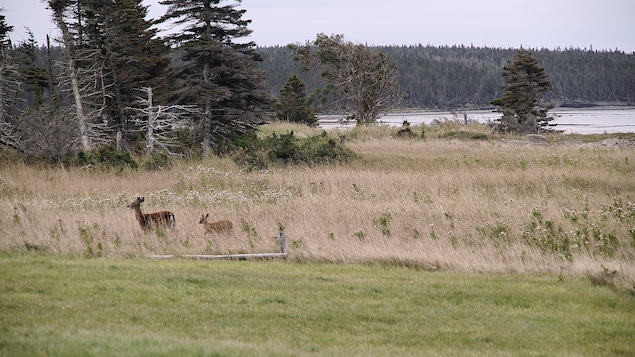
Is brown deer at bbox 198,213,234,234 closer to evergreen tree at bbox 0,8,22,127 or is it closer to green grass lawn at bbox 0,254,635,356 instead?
green grass lawn at bbox 0,254,635,356

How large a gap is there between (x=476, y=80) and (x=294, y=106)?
78234 millimetres

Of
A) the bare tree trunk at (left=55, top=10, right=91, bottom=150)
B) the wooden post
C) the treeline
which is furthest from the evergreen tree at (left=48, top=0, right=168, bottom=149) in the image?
the treeline

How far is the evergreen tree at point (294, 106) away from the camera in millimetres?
62812

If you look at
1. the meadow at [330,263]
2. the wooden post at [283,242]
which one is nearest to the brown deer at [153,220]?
the meadow at [330,263]

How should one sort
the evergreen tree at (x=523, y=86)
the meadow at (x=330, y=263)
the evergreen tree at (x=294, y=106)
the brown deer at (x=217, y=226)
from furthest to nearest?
the evergreen tree at (x=294, y=106)
the evergreen tree at (x=523, y=86)
the brown deer at (x=217, y=226)
the meadow at (x=330, y=263)

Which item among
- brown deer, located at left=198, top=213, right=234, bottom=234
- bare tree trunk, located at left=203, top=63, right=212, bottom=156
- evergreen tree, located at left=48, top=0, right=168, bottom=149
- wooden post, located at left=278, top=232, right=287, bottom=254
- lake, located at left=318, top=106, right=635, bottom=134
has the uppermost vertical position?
evergreen tree, located at left=48, top=0, right=168, bottom=149

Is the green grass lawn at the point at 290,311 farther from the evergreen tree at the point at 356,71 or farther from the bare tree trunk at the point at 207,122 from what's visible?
the evergreen tree at the point at 356,71

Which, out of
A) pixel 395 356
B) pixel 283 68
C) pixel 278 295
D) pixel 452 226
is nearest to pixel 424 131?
pixel 452 226

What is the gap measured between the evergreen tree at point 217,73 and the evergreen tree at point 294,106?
97.7 feet

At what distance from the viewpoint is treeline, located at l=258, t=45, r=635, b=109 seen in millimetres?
127375

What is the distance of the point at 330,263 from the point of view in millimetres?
14234

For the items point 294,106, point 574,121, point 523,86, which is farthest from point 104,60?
point 574,121

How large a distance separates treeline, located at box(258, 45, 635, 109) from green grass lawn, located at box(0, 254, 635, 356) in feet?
347

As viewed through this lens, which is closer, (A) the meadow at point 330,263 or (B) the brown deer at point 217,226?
(A) the meadow at point 330,263
